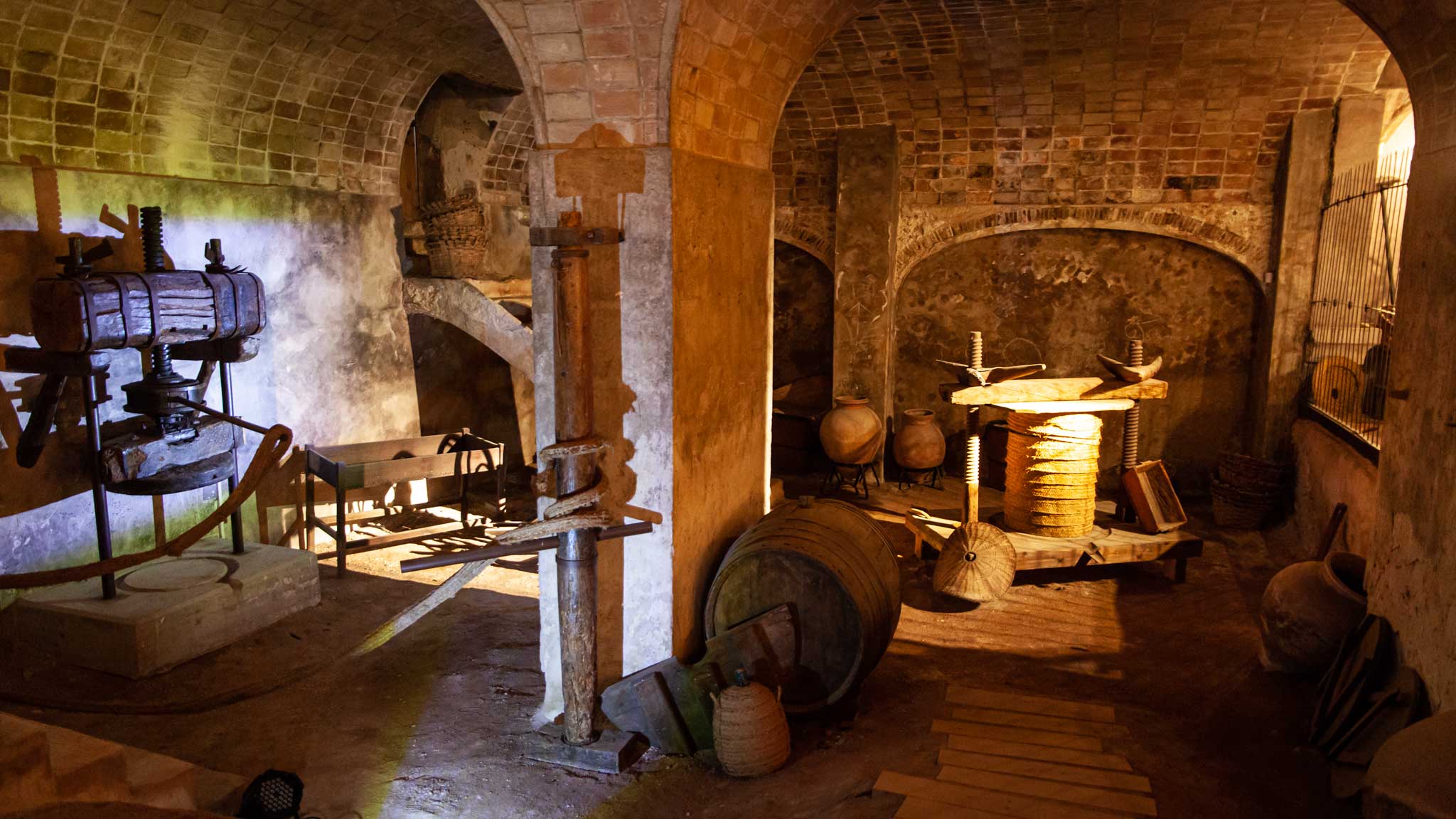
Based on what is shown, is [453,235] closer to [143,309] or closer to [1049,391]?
[143,309]

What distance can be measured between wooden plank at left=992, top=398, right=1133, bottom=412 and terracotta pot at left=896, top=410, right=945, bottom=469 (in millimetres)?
2841

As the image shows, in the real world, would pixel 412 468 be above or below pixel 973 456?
below

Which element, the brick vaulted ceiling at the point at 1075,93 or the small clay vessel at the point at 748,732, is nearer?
the small clay vessel at the point at 748,732

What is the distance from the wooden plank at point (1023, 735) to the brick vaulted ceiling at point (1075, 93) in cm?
607

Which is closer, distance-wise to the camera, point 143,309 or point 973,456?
point 143,309

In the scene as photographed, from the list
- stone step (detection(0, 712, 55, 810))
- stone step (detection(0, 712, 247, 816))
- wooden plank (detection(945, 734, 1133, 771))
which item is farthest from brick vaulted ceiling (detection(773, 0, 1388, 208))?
stone step (detection(0, 712, 55, 810))

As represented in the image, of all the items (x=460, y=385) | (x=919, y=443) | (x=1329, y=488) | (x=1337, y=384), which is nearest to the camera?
(x=1329, y=488)

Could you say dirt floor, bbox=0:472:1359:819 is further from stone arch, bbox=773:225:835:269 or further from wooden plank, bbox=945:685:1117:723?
stone arch, bbox=773:225:835:269

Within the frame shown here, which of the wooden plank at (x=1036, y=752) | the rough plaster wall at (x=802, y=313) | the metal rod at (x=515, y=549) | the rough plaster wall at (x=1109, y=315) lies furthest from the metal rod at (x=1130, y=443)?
the metal rod at (x=515, y=549)

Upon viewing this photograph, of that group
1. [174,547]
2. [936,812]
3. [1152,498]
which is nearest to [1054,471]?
[1152,498]

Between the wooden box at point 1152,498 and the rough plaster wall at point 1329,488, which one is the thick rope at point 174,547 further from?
the rough plaster wall at point 1329,488

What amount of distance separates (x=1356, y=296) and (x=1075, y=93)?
128 inches

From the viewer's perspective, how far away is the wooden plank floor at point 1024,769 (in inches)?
146

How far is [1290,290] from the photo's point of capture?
31.5 ft
